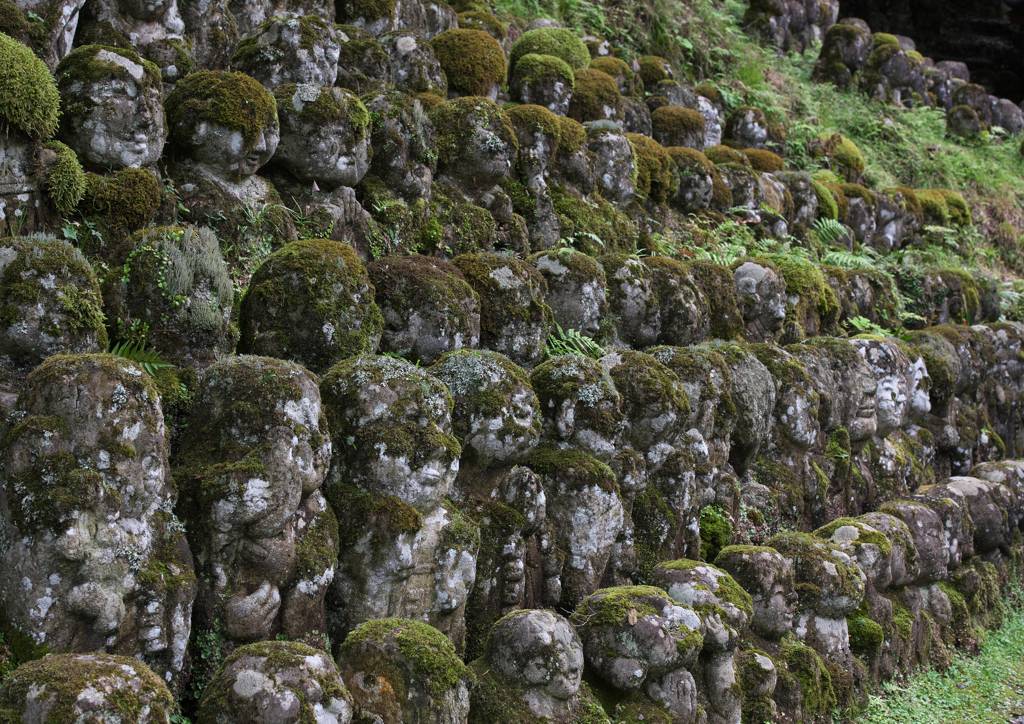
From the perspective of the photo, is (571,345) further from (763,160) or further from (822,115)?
(822,115)

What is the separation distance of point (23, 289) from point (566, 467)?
2876 millimetres

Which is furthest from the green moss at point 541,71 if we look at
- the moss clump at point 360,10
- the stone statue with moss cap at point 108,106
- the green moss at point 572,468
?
the green moss at point 572,468

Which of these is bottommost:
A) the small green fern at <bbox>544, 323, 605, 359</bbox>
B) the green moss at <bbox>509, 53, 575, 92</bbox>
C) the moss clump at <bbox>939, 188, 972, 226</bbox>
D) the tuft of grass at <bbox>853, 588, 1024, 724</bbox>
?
the tuft of grass at <bbox>853, 588, 1024, 724</bbox>

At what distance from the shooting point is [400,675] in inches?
139

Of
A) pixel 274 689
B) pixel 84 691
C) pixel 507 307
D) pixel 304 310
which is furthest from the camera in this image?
pixel 507 307

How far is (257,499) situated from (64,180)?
6.59ft

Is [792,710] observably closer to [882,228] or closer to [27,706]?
[27,706]

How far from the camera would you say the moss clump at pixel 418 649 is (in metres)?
3.54

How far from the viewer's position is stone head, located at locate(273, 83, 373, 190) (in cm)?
523

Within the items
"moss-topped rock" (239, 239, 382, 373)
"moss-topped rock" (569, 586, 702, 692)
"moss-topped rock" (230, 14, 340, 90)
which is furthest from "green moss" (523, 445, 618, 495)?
"moss-topped rock" (230, 14, 340, 90)

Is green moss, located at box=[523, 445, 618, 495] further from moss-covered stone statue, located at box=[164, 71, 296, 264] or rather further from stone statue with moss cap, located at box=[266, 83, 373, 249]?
moss-covered stone statue, located at box=[164, 71, 296, 264]

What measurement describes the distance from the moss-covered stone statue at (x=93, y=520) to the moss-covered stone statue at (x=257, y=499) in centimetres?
16

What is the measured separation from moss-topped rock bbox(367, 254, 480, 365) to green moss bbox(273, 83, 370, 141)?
3.15ft

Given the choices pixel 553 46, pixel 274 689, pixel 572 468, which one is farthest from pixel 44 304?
pixel 553 46
